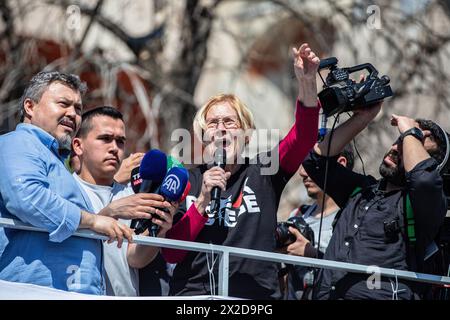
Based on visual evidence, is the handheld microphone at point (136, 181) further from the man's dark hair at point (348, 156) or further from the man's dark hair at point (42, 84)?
the man's dark hair at point (348, 156)

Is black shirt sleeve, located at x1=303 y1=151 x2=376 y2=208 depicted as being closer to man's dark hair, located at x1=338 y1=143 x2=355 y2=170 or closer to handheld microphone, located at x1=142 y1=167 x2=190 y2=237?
man's dark hair, located at x1=338 y1=143 x2=355 y2=170

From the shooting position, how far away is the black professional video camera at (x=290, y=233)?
570 cm

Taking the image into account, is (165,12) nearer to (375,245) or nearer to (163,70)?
(163,70)

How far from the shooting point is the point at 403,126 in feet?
17.7

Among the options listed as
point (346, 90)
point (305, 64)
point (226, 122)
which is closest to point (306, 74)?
point (305, 64)

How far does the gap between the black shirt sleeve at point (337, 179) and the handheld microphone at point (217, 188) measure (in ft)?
2.19

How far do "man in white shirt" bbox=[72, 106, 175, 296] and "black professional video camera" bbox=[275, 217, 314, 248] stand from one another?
2.65ft

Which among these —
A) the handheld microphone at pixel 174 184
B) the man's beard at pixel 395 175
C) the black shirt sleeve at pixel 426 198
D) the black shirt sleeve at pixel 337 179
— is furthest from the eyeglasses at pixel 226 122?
the black shirt sleeve at pixel 426 198

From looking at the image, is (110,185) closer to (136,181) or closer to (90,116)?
(90,116)

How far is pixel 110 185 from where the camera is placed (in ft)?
18.8

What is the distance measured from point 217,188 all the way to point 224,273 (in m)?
0.44

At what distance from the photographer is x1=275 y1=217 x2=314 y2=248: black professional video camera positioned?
570cm

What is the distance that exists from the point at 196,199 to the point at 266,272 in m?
0.54
